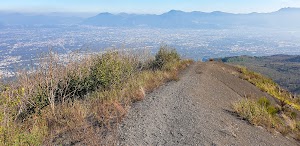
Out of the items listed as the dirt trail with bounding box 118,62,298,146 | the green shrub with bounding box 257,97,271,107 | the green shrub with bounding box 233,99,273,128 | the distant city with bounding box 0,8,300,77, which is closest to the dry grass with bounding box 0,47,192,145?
the dirt trail with bounding box 118,62,298,146

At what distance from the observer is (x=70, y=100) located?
9.25 m

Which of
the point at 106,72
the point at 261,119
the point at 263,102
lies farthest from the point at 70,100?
the point at 263,102

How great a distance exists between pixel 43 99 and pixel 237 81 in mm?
10807

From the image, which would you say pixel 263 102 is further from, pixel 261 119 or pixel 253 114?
pixel 261 119

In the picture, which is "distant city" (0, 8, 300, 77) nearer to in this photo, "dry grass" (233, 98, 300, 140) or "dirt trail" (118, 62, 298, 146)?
"dirt trail" (118, 62, 298, 146)

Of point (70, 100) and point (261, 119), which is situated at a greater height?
point (70, 100)

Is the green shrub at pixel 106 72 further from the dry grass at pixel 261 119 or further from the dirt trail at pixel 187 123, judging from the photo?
the dry grass at pixel 261 119

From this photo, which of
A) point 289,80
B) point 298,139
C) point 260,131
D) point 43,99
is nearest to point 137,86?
point 43,99

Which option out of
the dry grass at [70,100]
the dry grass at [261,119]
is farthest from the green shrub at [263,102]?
the dry grass at [70,100]

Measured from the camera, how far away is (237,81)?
54.5ft

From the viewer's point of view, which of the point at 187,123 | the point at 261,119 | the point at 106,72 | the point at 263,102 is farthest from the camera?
the point at 263,102

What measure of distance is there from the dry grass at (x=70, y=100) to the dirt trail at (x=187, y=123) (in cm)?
43

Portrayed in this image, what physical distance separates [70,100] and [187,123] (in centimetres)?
354

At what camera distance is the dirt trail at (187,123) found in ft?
22.5
